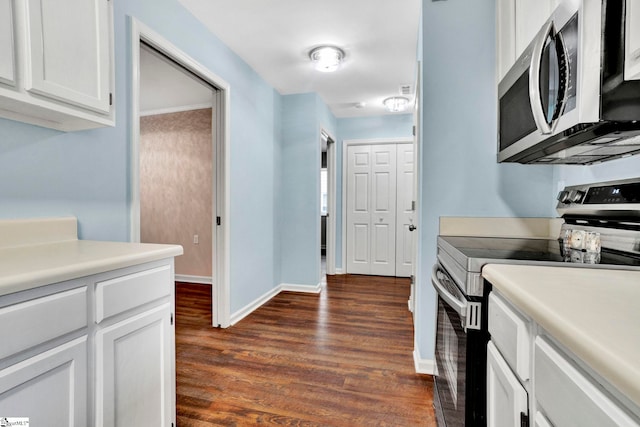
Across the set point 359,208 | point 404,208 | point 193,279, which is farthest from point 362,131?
point 193,279

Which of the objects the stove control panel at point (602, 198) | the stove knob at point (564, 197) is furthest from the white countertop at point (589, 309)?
the stove knob at point (564, 197)

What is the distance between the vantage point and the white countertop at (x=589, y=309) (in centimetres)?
39

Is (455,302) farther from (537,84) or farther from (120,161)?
(120,161)

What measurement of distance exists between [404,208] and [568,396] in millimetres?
4277

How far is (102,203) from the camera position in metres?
1.59

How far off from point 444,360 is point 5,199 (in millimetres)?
1914

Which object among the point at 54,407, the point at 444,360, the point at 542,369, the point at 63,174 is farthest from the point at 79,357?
the point at 444,360

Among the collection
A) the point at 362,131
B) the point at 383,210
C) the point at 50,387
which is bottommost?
the point at 50,387

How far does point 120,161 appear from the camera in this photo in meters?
1.69

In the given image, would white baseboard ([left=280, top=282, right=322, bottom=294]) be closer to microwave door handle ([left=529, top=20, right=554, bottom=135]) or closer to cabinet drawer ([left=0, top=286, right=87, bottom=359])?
cabinet drawer ([left=0, top=286, right=87, bottom=359])

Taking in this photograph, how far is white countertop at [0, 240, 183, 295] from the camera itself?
2.57 feet

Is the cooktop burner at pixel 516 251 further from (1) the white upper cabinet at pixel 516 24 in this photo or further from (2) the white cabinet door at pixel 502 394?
(1) the white upper cabinet at pixel 516 24

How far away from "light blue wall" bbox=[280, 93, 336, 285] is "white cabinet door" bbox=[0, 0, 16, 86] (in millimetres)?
2966

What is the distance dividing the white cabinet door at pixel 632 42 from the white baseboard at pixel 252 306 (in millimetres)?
2884
